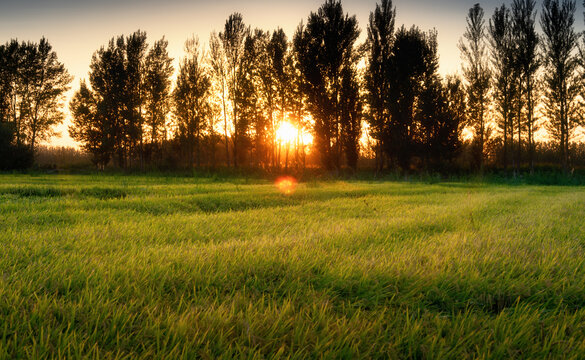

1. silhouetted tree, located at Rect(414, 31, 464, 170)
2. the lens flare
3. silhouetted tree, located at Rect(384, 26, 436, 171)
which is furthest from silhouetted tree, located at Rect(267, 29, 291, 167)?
the lens flare

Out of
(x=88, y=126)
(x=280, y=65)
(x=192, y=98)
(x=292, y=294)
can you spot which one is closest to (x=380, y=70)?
(x=280, y=65)

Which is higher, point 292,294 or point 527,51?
point 527,51

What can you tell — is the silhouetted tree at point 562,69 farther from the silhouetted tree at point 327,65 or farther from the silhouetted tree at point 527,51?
the silhouetted tree at point 327,65

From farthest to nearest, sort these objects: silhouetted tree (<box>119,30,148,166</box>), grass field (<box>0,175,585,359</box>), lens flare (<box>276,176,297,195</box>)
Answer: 1. silhouetted tree (<box>119,30,148,166</box>)
2. lens flare (<box>276,176,297,195</box>)
3. grass field (<box>0,175,585,359</box>)

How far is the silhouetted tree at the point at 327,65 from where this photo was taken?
25.1 meters

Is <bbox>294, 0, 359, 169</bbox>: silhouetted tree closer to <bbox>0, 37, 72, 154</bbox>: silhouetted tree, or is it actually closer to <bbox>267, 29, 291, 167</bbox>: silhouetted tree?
<bbox>267, 29, 291, 167</bbox>: silhouetted tree

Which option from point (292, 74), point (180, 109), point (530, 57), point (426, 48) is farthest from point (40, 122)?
point (530, 57)

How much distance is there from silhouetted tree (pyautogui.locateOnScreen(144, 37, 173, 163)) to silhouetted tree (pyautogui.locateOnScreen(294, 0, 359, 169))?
1603 centimetres

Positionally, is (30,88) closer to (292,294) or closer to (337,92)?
(337,92)

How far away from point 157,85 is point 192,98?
4.02 m

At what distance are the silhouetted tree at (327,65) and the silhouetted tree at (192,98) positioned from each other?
11.8m

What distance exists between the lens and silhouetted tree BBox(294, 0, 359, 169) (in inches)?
989

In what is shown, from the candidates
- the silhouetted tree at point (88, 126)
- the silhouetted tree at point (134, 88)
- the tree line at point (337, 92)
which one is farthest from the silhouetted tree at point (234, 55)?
the silhouetted tree at point (88, 126)

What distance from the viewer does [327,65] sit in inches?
1006
